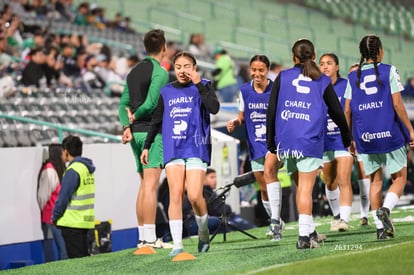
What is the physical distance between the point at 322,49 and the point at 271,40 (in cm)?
161

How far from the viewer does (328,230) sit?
1245 cm

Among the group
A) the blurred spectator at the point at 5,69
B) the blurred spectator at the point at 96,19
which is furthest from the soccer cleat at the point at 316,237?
the blurred spectator at the point at 96,19

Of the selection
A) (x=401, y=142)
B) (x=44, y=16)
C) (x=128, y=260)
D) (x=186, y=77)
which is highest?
(x=44, y=16)

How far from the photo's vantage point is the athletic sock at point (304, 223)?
9.59m

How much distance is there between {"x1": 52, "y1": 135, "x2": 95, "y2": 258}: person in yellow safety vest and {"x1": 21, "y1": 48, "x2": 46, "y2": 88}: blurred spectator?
6.65 m

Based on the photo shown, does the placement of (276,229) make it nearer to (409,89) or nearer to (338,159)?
(338,159)

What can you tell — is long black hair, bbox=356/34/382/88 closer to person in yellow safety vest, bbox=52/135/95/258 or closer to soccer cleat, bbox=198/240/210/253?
soccer cleat, bbox=198/240/210/253

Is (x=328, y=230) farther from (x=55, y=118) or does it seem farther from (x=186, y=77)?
(x=55, y=118)

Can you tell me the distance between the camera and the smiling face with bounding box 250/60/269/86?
1141 centimetres

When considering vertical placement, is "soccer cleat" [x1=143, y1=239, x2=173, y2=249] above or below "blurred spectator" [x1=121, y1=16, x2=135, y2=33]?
below

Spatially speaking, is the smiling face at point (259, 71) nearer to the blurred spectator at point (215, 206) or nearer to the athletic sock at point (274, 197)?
the athletic sock at point (274, 197)

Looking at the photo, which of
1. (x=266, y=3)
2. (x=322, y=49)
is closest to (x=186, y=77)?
(x=322, y=49)

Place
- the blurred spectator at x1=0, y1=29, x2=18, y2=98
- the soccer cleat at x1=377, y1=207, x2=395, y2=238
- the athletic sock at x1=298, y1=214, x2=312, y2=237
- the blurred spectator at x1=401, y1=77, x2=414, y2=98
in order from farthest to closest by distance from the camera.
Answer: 1. the blurred spectator at x1=401, y1=77, x2=414, y2=98
2. the blurred spectator at x1=0, y1=29, x2=18, y2=98
3. the soccer cleat at x1=377, y1=207, x2=395, y2=238
4. the athletic sock at x1=298, y1=214, x2=312, y2=237

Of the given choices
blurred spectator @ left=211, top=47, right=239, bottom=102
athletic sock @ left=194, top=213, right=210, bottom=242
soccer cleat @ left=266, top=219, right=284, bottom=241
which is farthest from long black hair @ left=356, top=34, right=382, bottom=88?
blurred spectator @ left=211, top=47, right=239, bottom=102
